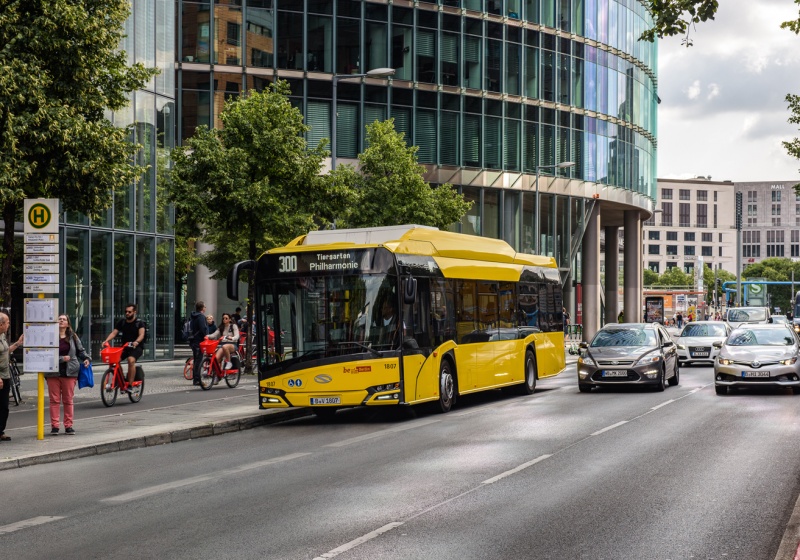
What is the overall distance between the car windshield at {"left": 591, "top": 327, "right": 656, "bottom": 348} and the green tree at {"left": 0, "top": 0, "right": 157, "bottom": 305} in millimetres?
11044

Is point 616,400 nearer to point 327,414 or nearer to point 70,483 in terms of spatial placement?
point 327,414

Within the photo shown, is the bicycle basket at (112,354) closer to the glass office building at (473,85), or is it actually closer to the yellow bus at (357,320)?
the yellow bus at (357,320)

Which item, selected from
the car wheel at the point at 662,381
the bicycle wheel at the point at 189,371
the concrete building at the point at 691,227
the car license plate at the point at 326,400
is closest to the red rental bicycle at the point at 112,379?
the car license plate at the point at 326,400

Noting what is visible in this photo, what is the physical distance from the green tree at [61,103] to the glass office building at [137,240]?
34.3ft

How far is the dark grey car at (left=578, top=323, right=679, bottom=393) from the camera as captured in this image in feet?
76.8

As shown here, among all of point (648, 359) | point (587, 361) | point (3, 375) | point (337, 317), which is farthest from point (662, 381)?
point (3, 375)

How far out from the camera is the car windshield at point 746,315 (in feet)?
173

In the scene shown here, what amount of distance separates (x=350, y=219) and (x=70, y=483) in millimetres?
25104

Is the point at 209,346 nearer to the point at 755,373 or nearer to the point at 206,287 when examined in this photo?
the point at 755,373

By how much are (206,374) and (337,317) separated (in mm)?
7893

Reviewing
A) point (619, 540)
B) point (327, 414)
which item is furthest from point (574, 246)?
point (619, 540)

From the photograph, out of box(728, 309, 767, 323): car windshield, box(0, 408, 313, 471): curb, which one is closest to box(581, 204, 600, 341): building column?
box(728, 309, 767, 323): car windshield

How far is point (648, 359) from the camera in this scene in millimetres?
23656

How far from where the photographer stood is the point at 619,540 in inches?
308
